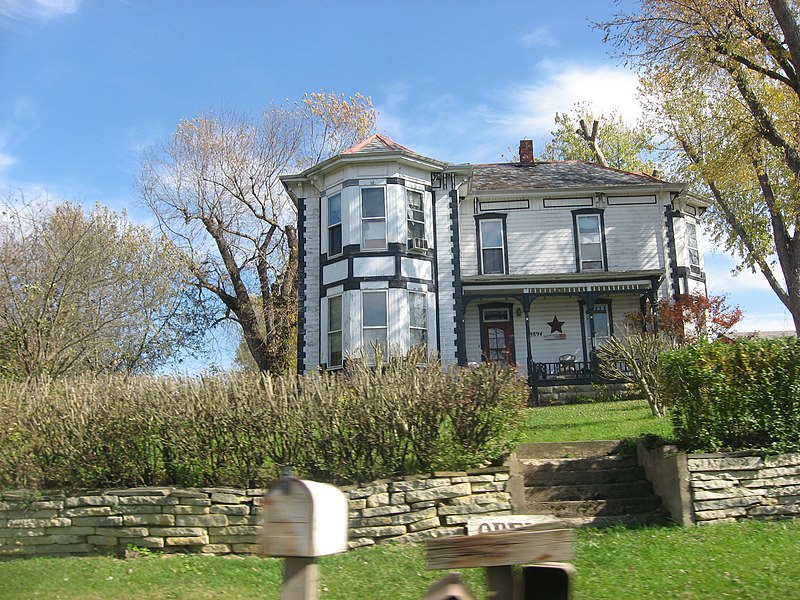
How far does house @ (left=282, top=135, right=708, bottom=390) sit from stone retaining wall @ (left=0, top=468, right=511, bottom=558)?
1067 centimetres

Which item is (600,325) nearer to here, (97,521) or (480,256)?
(480,256)

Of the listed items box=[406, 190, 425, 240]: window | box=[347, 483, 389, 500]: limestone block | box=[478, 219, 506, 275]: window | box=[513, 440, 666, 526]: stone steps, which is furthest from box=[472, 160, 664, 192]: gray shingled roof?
box=[347, 483, 389, 500]: limestone block

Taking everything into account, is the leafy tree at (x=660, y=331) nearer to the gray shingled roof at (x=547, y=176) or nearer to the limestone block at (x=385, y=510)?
the gray shingled roof at (x=547, y=176)

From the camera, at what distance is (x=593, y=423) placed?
1462 centimetres

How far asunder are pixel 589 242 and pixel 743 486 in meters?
16.9

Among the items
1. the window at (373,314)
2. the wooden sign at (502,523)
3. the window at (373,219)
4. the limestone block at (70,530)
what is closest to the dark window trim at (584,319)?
the window at (373,314)

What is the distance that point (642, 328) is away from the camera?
872 inches

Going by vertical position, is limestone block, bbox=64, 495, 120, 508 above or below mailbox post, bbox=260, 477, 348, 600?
below

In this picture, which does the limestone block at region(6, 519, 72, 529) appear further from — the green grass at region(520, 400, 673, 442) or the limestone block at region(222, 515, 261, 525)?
the green grass at region(520, 400, 673, 442)

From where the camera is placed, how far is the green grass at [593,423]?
40.7 ft

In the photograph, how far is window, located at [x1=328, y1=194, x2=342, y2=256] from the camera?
22.2 m

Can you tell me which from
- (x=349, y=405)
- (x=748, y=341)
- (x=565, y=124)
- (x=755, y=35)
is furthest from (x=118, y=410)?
(x=565, y=124)

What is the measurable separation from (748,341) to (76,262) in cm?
1435

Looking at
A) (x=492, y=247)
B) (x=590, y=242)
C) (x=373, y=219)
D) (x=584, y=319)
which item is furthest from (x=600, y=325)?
(x=373, y=219)
